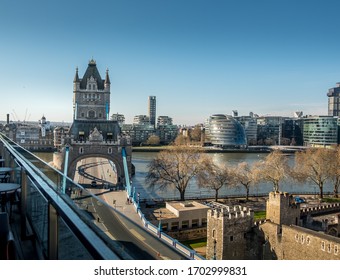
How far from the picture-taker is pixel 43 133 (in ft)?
240

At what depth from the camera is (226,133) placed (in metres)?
81.6

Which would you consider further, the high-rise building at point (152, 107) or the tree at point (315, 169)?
the high-rise building at point (152, 107)

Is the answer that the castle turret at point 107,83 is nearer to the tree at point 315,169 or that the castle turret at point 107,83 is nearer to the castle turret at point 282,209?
the tree at point 315,169

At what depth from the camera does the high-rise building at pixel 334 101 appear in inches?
5133

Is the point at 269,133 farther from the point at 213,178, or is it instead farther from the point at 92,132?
the point at 92,132

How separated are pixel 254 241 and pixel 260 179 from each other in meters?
12.0

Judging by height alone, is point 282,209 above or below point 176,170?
below

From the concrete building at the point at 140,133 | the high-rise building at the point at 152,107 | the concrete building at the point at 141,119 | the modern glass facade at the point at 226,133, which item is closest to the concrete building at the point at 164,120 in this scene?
the concrete building at the point at 141,119

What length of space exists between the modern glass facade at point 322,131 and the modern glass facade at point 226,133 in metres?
17.2

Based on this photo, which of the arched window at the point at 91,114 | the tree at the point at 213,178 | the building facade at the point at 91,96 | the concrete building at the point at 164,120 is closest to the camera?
the tree at the point at 213,178

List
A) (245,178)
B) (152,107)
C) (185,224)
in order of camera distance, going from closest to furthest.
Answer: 1. (185,224)
2. (245,178)
3. (152,107)

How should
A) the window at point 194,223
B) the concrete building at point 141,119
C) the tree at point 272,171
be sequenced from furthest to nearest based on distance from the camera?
the concrete building at point 141,119 < the tree at point 272,171 < the window at point 194,223

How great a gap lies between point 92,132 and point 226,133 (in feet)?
191

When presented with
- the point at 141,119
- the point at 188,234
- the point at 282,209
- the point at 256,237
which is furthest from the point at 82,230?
the point at 141,119
